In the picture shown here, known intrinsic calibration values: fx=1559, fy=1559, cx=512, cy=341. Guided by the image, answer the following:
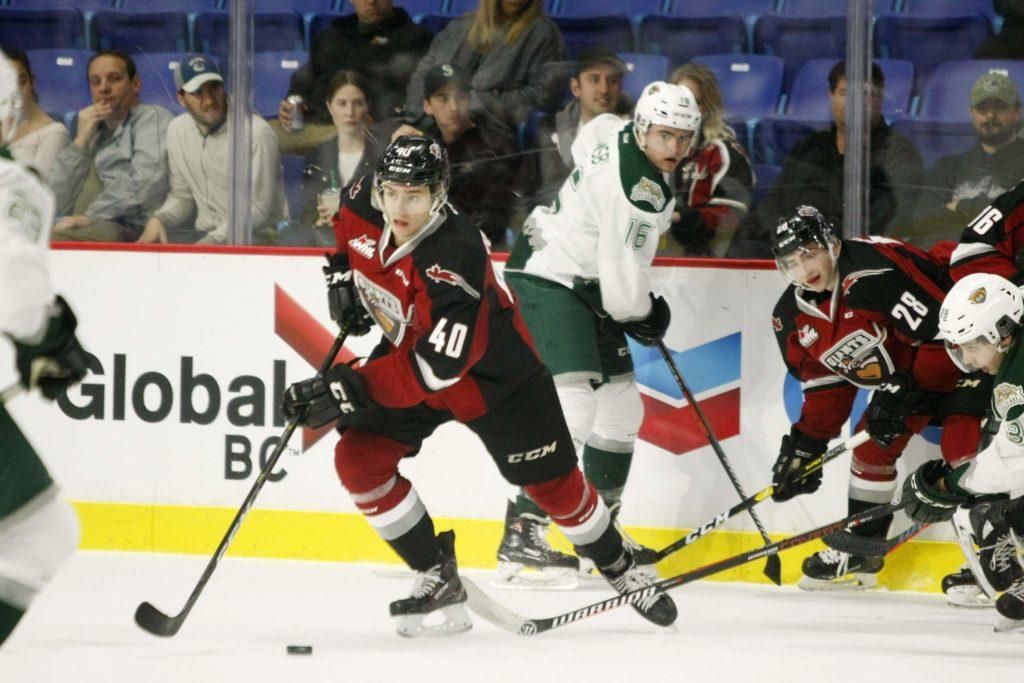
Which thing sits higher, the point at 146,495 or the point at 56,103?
the point at 56,103

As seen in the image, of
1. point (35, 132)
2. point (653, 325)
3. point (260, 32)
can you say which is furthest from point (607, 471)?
point (35, 132)

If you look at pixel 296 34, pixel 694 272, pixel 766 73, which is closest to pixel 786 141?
pixel 766 73

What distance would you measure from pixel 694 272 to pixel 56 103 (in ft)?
6.99

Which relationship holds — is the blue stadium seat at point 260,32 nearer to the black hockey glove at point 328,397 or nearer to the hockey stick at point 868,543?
the black hockey glove at point 328,397

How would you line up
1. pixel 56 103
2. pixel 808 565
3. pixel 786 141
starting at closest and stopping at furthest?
pixel 808 565, pixel 786 141, pixel 56 103

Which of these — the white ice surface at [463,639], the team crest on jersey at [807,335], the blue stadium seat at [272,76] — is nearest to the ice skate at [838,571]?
the white ice surface at [463,639]

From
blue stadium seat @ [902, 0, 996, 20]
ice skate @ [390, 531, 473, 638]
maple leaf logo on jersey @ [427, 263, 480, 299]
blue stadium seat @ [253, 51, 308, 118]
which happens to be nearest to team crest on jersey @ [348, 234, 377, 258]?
maple leaf logo on jersey @ [427, 263, 480, 299]

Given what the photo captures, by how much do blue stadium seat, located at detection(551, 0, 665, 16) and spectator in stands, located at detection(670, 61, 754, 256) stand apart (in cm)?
24

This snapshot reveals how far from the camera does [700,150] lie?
4645mm

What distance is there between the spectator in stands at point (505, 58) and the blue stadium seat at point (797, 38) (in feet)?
2.01

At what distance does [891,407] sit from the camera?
399cm

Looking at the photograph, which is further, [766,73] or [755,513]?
[766,73]

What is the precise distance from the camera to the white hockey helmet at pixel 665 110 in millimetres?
→ 4145

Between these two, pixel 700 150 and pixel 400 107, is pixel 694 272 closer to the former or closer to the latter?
pixel 700 150
